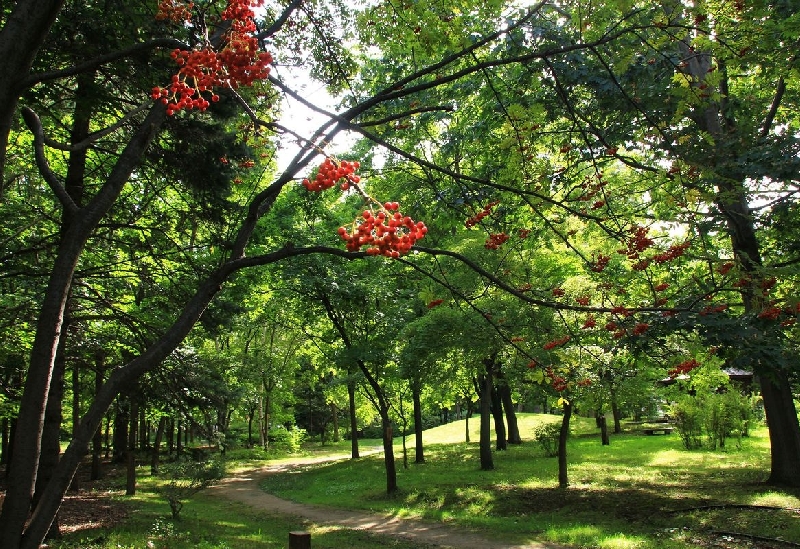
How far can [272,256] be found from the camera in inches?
143

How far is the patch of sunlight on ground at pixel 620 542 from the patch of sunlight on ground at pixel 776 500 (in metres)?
3.48

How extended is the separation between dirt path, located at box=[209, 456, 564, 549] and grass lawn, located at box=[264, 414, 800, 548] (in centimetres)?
47

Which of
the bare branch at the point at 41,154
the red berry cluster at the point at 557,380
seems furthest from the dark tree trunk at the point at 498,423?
the bare branch at the point at 41,154

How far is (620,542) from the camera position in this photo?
28.3 ft

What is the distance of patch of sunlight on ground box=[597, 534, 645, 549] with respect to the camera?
8.38 m

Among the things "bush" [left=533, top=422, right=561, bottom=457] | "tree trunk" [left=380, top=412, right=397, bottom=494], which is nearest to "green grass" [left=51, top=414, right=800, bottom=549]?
"tree trunk" [left=380, top=412, right=397, bottom=494]

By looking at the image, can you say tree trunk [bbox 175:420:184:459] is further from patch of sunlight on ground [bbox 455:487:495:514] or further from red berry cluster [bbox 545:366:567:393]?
red berry cluster [bbox 545:366:567:393]

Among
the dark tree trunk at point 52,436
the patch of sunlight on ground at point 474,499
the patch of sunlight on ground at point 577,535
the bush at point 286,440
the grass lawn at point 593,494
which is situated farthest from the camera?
the bush at point 286,440

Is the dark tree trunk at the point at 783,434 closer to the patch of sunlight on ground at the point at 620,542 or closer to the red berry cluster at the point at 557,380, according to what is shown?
the patch of sunlight on ground at the point at 620,542

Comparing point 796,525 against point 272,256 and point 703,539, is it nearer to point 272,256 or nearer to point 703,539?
point 703,539

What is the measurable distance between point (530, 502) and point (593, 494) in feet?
5.44

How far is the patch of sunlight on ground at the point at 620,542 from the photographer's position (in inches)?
330

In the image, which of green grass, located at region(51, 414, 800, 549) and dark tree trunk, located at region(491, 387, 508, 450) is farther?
dark tree trunk, located at region(491, 387, 508, 450)

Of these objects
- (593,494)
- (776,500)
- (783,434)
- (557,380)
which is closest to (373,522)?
(593,494)
